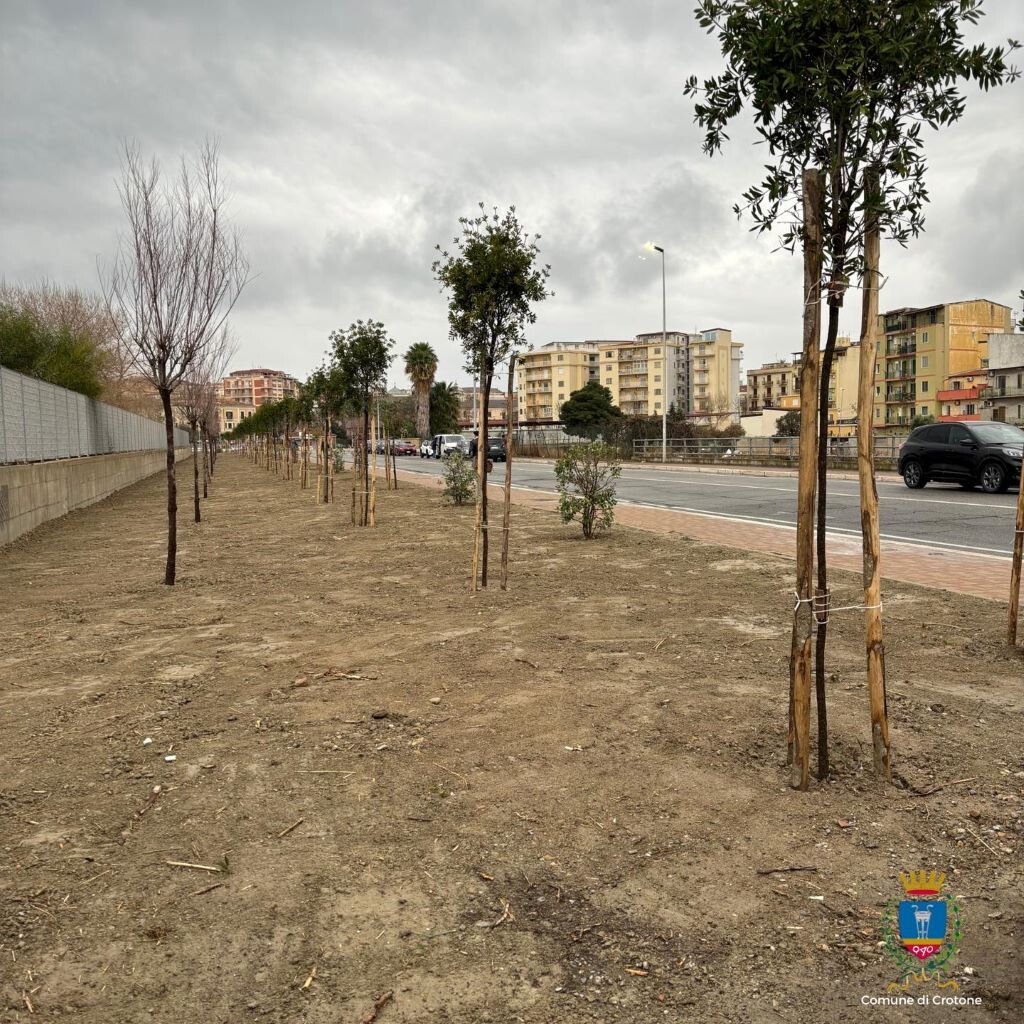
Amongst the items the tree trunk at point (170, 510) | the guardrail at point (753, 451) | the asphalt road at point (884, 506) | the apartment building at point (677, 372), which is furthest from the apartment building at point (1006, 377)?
the apartment building at point (677, 372)

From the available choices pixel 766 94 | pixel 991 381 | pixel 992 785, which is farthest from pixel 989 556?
pixel 991 381

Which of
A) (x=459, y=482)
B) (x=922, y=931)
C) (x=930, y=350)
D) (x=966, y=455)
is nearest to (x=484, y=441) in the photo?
(x=922, y=931)

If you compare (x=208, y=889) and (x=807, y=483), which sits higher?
(x=807, y=483)

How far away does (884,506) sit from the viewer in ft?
53.5

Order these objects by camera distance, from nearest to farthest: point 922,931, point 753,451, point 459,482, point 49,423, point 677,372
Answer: point 922,931
point 49,423
point 459,482
point 753,451
point 677,372

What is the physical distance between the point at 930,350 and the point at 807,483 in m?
84.9

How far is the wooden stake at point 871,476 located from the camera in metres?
3.43

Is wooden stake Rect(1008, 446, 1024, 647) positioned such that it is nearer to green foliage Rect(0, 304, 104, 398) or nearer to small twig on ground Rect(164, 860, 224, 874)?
small twig on ground Rect(164, 860, 224, 874)

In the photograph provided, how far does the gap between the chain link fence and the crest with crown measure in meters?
14.2

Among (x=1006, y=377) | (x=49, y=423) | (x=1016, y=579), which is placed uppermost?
(x=1006, y=377)

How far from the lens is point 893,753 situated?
13.0 feet

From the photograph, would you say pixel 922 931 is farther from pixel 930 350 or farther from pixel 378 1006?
pixel 930 350

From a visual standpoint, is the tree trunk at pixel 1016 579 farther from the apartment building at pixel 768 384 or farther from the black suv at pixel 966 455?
the apartment building at pixel 768 384

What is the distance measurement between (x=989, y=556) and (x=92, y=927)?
10.3 m
